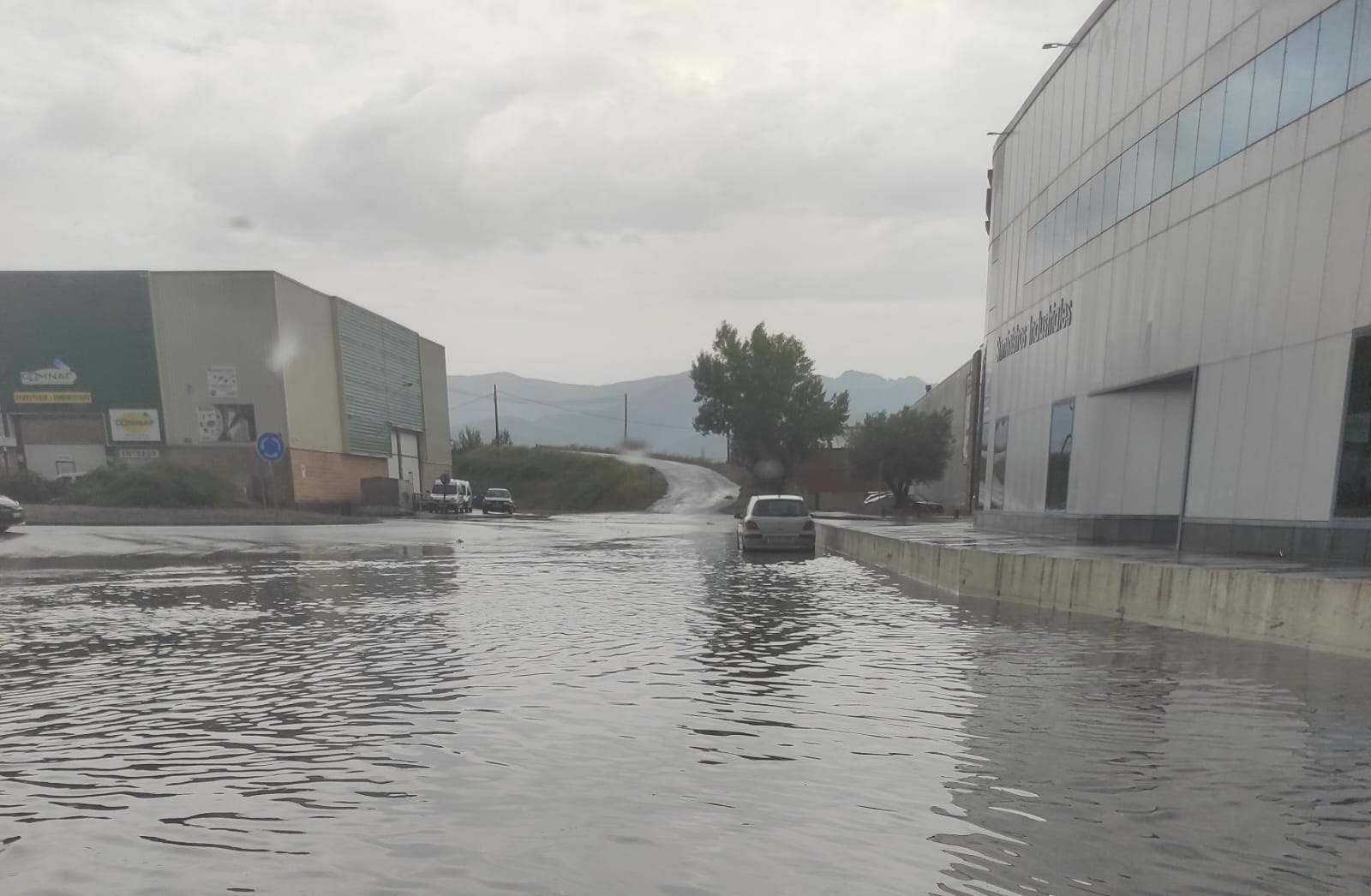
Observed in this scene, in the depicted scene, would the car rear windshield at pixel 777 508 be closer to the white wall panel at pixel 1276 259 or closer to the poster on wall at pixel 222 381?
the white wall panel at pixel 1276 259

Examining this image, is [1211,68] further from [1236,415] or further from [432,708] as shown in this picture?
[432,708]

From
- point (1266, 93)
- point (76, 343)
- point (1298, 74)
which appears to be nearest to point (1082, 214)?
point (1266, 93)

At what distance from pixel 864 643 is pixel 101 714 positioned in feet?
23.0

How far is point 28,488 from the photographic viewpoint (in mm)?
40125

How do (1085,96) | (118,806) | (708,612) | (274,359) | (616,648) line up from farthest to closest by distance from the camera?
(274,359), (1085,96), (708,612), (616,648), (118,806)

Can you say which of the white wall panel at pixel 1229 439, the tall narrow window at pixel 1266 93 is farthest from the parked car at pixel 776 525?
the tall narrow window at pixel 1266 93

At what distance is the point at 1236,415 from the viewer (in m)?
15.9

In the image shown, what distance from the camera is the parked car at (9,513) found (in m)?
24.4

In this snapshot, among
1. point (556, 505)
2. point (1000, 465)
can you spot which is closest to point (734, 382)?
point (556, 505)

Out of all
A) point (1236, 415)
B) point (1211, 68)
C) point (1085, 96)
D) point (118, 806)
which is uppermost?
point (1085, 96)

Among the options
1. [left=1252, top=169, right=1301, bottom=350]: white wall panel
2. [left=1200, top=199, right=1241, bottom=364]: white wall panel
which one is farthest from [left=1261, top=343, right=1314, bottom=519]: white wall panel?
[left=1200, top=199, right=1241, bottom=364]: white wall panel

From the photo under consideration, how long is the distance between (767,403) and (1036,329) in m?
45.0

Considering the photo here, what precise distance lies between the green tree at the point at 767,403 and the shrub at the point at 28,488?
4560 cm

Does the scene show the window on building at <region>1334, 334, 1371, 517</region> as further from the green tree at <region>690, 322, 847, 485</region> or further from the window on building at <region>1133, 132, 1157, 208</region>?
the green tree at <region>690, 322, 847, 485</region>
